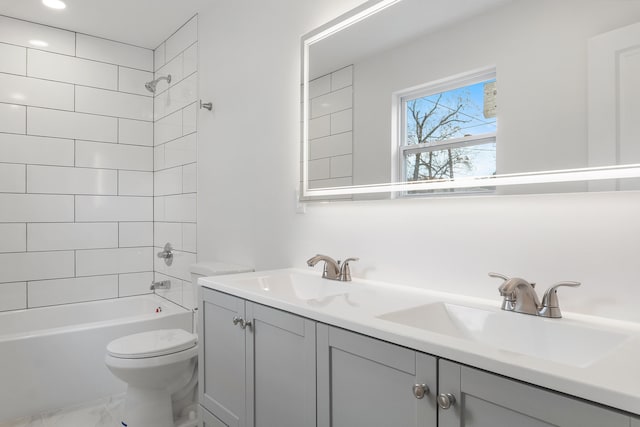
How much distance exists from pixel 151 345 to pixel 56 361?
2.71 feet

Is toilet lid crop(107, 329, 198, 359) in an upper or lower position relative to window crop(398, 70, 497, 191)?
lower

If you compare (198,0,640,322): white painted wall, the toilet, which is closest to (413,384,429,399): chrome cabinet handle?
(198,0,640,322): white painted wall

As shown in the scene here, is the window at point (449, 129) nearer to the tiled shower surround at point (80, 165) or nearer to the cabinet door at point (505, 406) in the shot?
the cabinet door at point (505, 406)

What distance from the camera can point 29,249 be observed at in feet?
9.63

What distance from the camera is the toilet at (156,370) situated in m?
1.95

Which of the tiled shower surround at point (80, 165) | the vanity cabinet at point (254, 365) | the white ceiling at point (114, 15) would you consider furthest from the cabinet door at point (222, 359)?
the white ceiling at point (114, 15)

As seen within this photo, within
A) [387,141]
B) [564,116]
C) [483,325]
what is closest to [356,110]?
[387,141]

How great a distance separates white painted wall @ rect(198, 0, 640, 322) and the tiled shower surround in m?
0.42

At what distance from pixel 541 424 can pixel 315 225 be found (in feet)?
4.21

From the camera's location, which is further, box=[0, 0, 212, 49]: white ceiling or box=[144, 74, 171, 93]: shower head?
box=[144, 74, 171, 93]: shower head

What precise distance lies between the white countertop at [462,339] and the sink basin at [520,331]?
0.02m

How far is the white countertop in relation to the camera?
0.65 m

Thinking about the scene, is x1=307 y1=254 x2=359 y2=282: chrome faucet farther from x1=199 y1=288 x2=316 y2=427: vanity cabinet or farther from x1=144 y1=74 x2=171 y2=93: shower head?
x1=144 y1=74 x2=171 y2=93: shower head

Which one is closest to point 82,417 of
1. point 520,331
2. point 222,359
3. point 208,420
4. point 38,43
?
point 208,420
